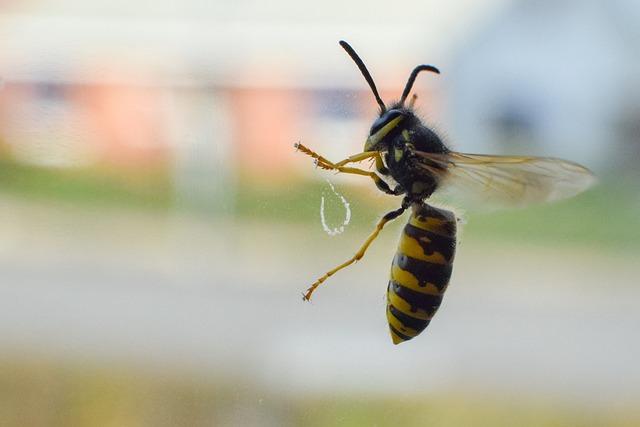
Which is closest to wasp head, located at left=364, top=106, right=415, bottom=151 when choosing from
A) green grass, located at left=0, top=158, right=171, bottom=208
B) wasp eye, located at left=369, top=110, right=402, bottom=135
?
wasp eye, located at left=369, top=110, right=402, bottom=135

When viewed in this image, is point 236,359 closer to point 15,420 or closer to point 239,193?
point 239,193

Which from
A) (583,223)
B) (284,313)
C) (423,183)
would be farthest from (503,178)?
(583,223)

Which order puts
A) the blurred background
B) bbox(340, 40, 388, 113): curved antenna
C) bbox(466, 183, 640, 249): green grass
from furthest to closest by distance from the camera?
bbox(466, 183, 640, 249): green grass < the blurred background < bbox(340, 40, 388, 113): curved antenna

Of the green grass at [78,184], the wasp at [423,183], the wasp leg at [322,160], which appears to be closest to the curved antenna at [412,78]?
the wasp at [423,183]

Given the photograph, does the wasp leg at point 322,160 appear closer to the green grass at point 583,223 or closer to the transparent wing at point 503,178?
the transparent wing at point 503,178

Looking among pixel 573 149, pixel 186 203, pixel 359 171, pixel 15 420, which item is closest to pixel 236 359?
pixel 186 203

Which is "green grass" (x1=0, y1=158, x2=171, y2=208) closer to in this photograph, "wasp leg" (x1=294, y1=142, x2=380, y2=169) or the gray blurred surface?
the gray blurred surface
